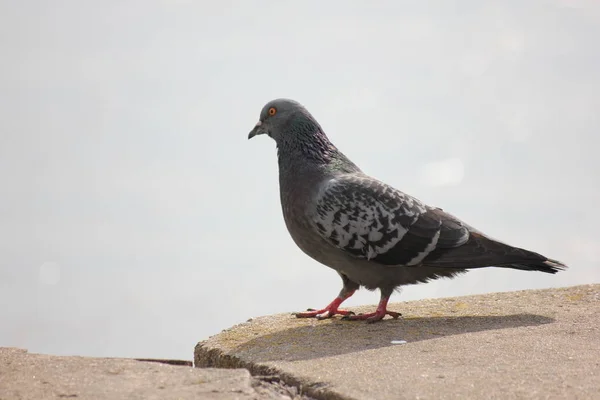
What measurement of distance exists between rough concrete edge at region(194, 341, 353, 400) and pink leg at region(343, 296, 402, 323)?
4.30 ft

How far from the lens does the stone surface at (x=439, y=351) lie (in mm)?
4352

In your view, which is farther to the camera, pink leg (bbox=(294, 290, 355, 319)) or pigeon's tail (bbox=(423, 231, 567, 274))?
pink leg (bbox=(294, 290, 355, 319))

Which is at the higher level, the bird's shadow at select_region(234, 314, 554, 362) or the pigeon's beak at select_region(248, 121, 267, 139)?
the pigeon's beak at select_region(248, 121, 267, 139)

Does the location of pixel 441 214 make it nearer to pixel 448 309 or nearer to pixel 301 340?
pixel 448 309

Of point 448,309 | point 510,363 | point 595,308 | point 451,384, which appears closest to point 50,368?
point 451,384

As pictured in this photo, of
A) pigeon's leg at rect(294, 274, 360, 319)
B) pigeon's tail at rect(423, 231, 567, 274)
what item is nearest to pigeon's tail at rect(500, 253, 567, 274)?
pigeon's tail at rect(423, 231, 567, 274)

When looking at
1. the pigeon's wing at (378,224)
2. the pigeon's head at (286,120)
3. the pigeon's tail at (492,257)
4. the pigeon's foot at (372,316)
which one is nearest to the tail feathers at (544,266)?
the pigeon's tail at (492,257)

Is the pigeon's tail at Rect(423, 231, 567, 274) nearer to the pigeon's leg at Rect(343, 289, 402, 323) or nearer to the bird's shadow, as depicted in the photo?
the bird's shadow

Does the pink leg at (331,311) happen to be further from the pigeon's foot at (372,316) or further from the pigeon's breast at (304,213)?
the pigeon's breast at (304,213)

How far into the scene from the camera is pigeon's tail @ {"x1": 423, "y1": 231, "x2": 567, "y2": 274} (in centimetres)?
660

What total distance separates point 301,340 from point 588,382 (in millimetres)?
2114

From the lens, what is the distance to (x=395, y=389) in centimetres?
427

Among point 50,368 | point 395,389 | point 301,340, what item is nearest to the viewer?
point 395,389

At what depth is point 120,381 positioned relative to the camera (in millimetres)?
4371
